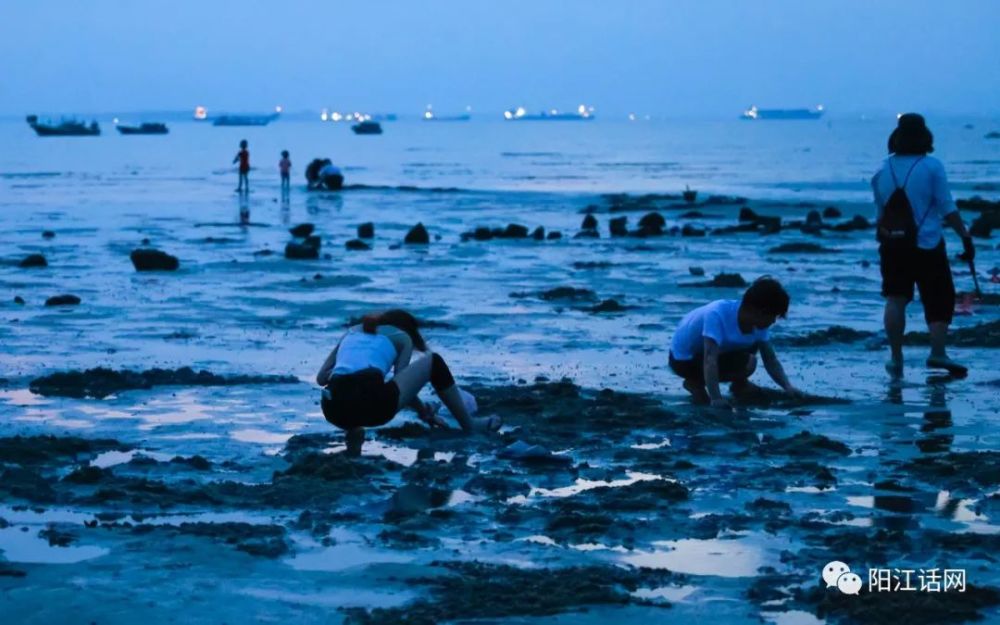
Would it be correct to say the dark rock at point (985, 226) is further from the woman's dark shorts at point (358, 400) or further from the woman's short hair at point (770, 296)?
the woman's dark shorts at point (358, 400)

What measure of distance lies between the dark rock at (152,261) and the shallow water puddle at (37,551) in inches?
597

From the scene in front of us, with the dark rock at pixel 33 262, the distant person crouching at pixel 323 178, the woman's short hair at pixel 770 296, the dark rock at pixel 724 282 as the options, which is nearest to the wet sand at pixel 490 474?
the woman's short hair at pixel 770 296

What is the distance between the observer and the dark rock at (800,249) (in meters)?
25.6

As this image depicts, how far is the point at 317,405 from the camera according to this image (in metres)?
11.0

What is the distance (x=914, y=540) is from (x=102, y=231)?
2606cm

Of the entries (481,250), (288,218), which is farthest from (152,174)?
(481,250)

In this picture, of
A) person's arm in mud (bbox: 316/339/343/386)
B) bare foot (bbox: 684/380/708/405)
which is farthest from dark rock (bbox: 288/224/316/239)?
person's arm in mud (bbox: 316/339/343/386)

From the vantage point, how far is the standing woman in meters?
11.8

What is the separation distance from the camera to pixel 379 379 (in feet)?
30.1

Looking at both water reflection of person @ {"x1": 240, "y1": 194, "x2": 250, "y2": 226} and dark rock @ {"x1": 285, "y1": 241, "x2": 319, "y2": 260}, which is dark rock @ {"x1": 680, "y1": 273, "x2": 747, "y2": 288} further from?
water reflection of person @ {"x1": 240, "y1": 194, "x2": 250, "y2": 226}

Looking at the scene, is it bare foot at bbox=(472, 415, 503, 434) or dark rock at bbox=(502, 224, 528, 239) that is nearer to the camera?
bare foot at bbox=(472, 415, 503, 434)

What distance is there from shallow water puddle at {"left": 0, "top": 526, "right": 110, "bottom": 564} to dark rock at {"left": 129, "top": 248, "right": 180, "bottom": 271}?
15.2 metres

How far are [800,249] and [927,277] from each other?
14155mm

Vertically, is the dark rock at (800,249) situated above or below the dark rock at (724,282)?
below
